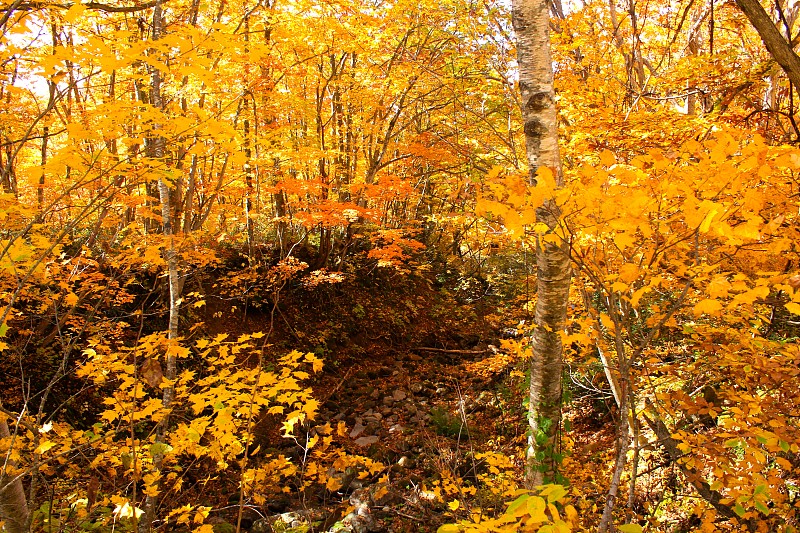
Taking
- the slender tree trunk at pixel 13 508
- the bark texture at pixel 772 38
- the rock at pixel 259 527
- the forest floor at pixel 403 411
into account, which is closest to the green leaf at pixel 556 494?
the forest floor at pixel 403 411

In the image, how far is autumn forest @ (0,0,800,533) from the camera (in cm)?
219

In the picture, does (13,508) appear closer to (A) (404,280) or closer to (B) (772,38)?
(B) (772,38)

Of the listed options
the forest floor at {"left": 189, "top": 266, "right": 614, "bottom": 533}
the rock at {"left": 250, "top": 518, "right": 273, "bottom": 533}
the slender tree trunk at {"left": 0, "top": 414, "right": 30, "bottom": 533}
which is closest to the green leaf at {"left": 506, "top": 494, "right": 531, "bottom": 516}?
the forest floor at {"left": 189, "top": 266, "right": 614, "bottom": 533}

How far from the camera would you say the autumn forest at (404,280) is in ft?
7.18

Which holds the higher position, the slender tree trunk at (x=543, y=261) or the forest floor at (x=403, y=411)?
the slender tree trunk at (x=543, y=261)

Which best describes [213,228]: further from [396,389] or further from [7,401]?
[396,389]

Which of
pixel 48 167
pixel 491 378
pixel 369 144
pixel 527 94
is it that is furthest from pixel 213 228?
pixel 527 94

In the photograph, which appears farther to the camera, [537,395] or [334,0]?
[334,0]

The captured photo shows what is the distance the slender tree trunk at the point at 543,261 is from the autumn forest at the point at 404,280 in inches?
0.7

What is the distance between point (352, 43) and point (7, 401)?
7.41m

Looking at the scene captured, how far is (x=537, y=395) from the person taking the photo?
292cm

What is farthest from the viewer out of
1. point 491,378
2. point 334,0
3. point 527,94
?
point 491,378

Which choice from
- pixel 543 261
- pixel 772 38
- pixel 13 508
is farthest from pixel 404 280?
pixel 772 38

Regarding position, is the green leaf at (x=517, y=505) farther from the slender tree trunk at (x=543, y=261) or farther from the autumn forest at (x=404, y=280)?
the slender tree trunk at (x=543, y=261)
